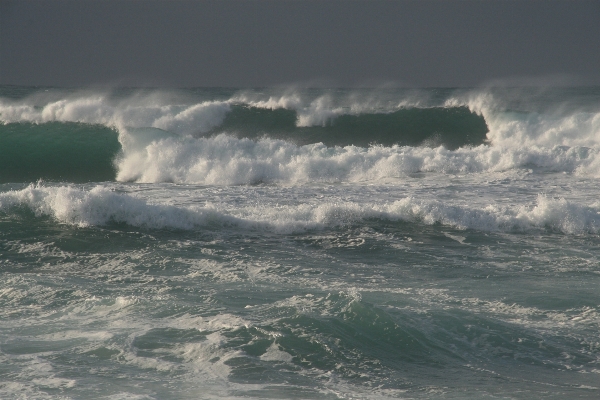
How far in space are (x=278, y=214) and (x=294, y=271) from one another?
2.99 meters

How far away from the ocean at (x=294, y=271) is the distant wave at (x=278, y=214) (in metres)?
0.04

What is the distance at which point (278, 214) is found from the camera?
38.3 feet

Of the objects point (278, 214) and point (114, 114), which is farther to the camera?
point (114, 114)

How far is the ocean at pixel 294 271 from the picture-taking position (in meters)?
5.45

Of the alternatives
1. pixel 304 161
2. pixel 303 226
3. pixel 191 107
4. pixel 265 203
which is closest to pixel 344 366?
pixel 303 226

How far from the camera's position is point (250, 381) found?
5.21 m

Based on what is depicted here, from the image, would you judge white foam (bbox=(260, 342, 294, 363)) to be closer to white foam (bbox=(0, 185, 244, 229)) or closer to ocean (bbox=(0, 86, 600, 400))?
ocean (bbox=(0, 86, 600, 400))

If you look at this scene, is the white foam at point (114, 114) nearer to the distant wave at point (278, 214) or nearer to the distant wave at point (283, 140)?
the distant wave at point (283, 140)

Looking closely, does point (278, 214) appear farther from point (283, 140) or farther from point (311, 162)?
point (283, 140)

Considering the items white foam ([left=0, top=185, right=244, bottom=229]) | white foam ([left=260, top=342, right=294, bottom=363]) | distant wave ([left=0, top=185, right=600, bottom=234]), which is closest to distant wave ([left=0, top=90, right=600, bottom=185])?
distant wave ([left=0, top=185, right=600, bottom=234])

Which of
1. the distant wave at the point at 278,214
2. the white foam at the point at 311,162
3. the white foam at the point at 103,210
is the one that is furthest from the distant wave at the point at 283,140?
the white foam at the point at 103,210

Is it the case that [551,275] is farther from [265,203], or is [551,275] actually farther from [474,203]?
[265,203]

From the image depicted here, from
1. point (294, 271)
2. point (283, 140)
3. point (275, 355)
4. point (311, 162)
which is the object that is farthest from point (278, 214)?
point (283, 140)

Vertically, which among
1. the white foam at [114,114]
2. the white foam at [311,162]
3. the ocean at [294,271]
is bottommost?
the ocean at [294,271]
